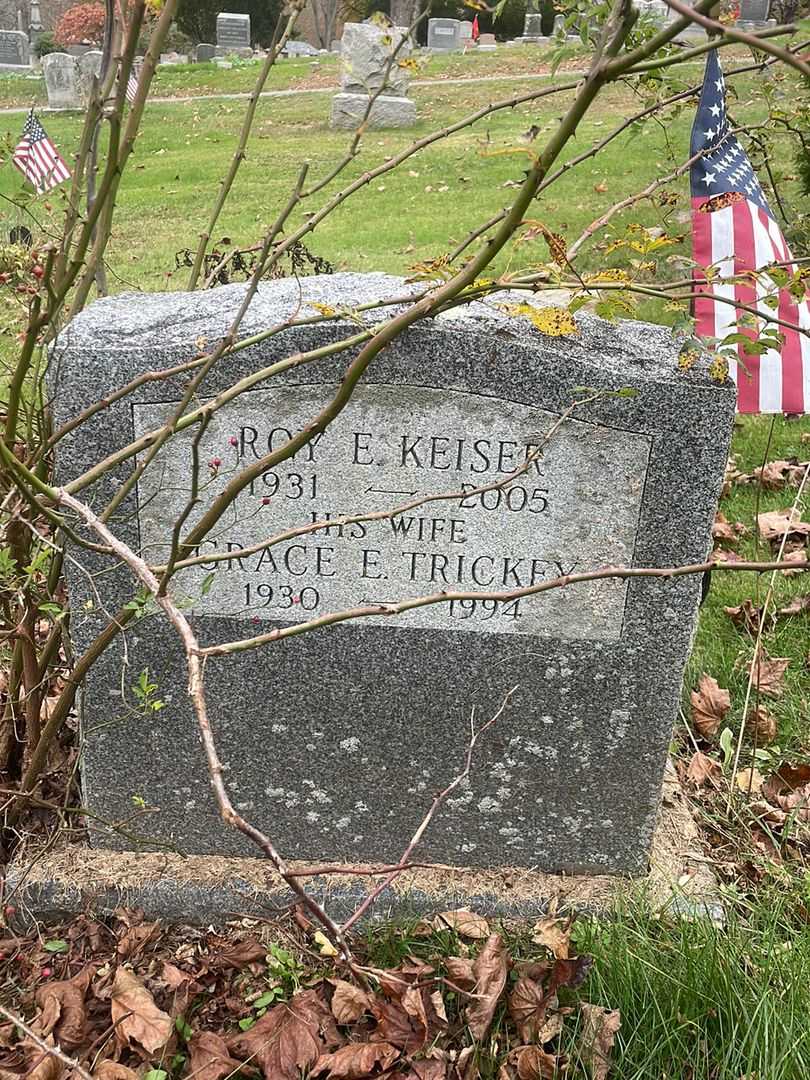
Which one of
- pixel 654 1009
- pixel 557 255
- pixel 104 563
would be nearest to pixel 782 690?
pixel 654 1009

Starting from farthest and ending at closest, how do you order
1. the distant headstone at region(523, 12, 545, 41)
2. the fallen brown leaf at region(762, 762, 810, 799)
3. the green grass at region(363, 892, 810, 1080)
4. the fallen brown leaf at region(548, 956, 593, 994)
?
1. the distant headstone at region(523, 12, 545, 41)
2. the fallen brown leaf at region(762, 762, 810, 799)
3. the fallen brown leaf at region(548, 956, 593, 994)
4. the green grass at region(363, 892, 810, 1080)

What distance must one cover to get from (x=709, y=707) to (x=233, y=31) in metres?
27.5

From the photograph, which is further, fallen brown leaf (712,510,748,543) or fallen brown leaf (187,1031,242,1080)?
fallen brown leaf (712,510,748,543)

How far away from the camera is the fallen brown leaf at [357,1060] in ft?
6.31

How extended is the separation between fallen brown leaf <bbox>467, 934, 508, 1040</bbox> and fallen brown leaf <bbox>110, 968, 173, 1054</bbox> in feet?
2.10

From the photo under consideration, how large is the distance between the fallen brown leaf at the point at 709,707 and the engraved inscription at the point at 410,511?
3.35 ft

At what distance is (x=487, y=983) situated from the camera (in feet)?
6.82

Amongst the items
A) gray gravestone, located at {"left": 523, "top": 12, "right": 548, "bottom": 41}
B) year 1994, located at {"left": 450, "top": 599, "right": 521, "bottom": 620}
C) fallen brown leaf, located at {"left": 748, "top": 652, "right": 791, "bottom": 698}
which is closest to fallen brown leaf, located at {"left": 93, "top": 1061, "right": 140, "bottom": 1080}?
year 1994, located at {"left": 450, "top": 599, "right": 521, "bottom": 620}

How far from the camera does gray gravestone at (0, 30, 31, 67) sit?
2417 centimetres

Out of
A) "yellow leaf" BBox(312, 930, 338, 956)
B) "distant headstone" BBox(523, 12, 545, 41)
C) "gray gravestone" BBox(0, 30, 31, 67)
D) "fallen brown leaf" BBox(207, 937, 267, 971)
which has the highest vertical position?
"distant headstone" BBox(523, 12, 545, 41)

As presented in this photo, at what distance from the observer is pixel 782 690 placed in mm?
3092

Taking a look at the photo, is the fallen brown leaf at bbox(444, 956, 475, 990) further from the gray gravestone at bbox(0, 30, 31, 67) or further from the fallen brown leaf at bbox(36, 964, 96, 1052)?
the gray gravestone at bbox(0, 30, 31, 67)

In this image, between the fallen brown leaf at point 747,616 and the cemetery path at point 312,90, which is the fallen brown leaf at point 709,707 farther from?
the cemetery path at point 312,90

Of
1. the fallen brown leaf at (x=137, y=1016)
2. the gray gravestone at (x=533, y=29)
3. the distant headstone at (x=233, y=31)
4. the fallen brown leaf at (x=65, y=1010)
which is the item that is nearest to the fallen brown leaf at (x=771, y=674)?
the fallen brown leaf at (x=137, y=1016)
